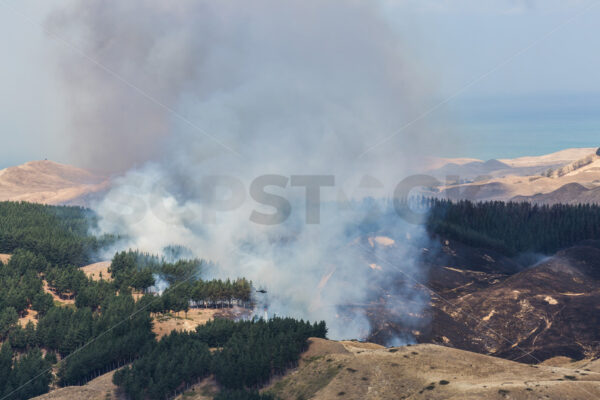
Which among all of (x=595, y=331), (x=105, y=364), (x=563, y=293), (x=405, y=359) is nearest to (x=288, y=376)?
(x=405, y=359)

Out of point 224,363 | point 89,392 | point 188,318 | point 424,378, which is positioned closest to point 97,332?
point 89,392

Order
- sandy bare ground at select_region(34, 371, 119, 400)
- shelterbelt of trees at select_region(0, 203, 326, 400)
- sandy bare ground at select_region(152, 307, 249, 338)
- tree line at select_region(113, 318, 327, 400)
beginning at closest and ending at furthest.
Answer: sandy bare ground at select_region(34, 371, 119, 400) → tree line at select_region(113, 318, 327, 400) → shelterbelt of trees at select_region(0, 203, 326, 400) → sandy bare ground at select_region(152, 307, 249, 338)

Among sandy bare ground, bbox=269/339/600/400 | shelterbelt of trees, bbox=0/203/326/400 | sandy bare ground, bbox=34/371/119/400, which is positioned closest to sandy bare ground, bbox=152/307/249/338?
shelterbelt of trees, bbox=0/203/326/400

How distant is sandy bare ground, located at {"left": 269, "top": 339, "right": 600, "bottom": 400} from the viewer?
85000 millimetres

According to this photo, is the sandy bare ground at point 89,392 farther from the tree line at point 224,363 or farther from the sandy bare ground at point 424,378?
the sandy bare ground at point 424,378

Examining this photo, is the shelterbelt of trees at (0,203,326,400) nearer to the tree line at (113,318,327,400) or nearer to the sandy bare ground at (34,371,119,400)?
the tree line at (113,318,327,400)

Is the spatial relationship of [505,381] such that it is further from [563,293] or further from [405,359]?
[563,293]

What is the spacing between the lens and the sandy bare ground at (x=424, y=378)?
8500 centimetres

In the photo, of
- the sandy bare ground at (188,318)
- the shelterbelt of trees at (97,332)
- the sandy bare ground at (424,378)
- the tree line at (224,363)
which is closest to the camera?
the sandy bare ground at (424,378)

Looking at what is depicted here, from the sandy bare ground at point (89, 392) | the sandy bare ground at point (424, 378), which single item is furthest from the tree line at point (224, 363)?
the sandy bare ground at point (424, 378)

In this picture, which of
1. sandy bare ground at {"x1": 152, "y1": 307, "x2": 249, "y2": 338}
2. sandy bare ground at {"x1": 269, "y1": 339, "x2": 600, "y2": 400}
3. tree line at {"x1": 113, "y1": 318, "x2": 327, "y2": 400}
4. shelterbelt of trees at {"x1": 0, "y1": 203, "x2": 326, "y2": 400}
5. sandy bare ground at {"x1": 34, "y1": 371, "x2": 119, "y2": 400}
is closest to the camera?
sandy bare ground at {"x1": 269, "y1": 339, "x2": 600, "y2": 400}

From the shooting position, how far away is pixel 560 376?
307 feet

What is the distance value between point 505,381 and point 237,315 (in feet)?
355

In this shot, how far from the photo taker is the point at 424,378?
9906 cm
